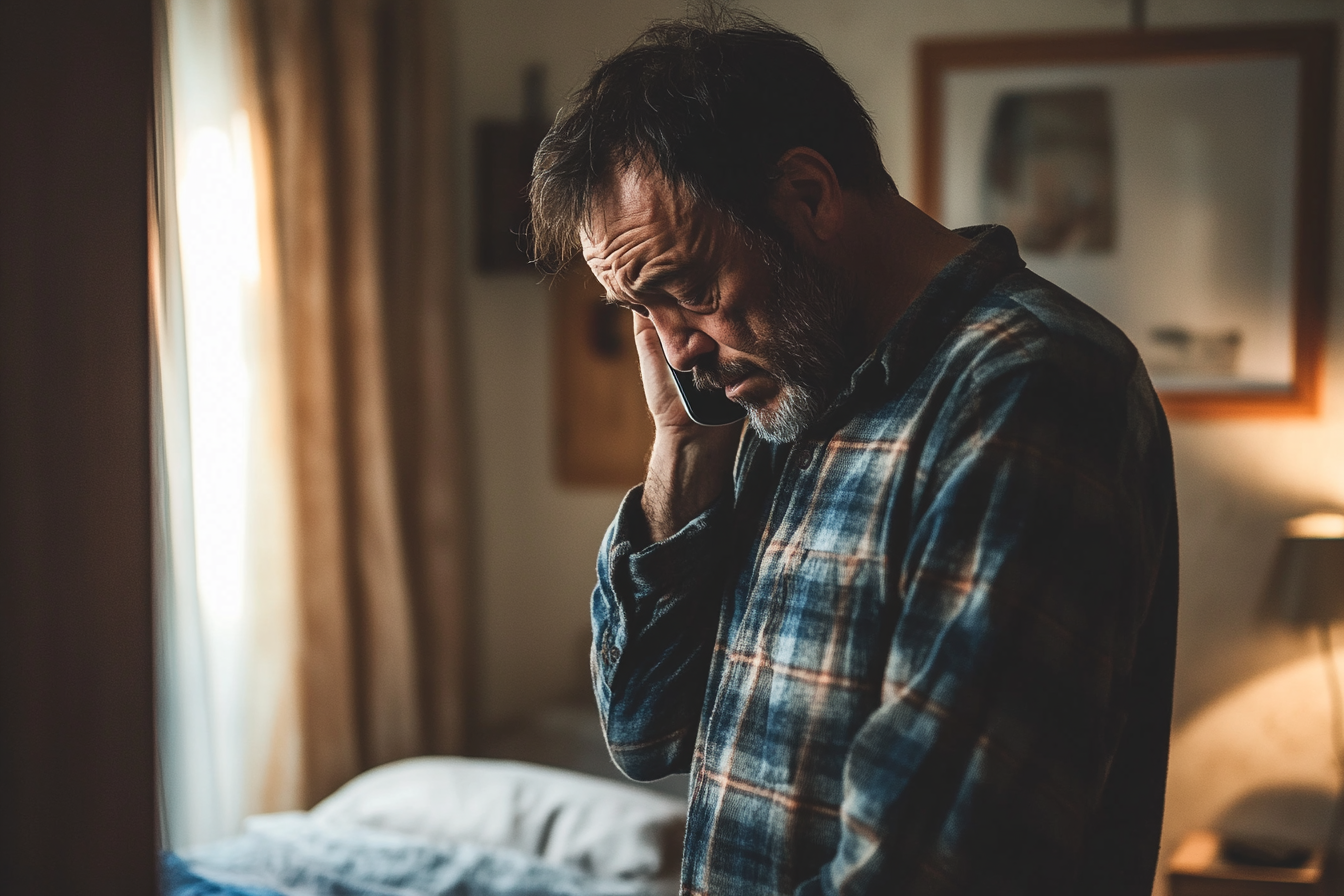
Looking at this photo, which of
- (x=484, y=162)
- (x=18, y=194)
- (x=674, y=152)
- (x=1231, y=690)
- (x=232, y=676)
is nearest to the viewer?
(x=18, y=194)

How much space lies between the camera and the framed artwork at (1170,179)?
265cm

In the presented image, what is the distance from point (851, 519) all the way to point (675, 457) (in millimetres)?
284

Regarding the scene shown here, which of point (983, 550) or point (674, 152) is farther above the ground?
point (674, 152)

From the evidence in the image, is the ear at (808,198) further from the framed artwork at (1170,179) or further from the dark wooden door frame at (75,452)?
the framed artwork at (1170,179)

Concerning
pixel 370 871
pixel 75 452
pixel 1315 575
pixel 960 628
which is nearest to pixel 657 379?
pixel 960 628

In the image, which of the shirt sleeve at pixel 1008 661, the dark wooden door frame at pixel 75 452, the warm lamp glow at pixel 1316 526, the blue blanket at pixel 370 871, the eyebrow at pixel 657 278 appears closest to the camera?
the dark wooden door frame at pixel 75 452

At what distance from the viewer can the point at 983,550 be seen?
2.20ft

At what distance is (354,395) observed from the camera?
2.72 m

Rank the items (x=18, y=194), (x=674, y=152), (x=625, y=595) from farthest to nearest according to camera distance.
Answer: (x=625, y=595)
(x=674, y=152)
(x=18, y=194)

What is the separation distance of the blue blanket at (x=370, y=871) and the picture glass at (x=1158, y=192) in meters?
1.87

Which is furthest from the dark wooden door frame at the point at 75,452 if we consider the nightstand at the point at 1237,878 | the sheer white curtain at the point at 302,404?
the nightstand at the point at 1237,878

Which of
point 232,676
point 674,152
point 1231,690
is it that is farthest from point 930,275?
point 1231,690

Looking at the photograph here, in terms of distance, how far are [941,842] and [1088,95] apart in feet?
8.36

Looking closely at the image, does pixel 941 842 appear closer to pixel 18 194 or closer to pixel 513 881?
pixel 18 194
